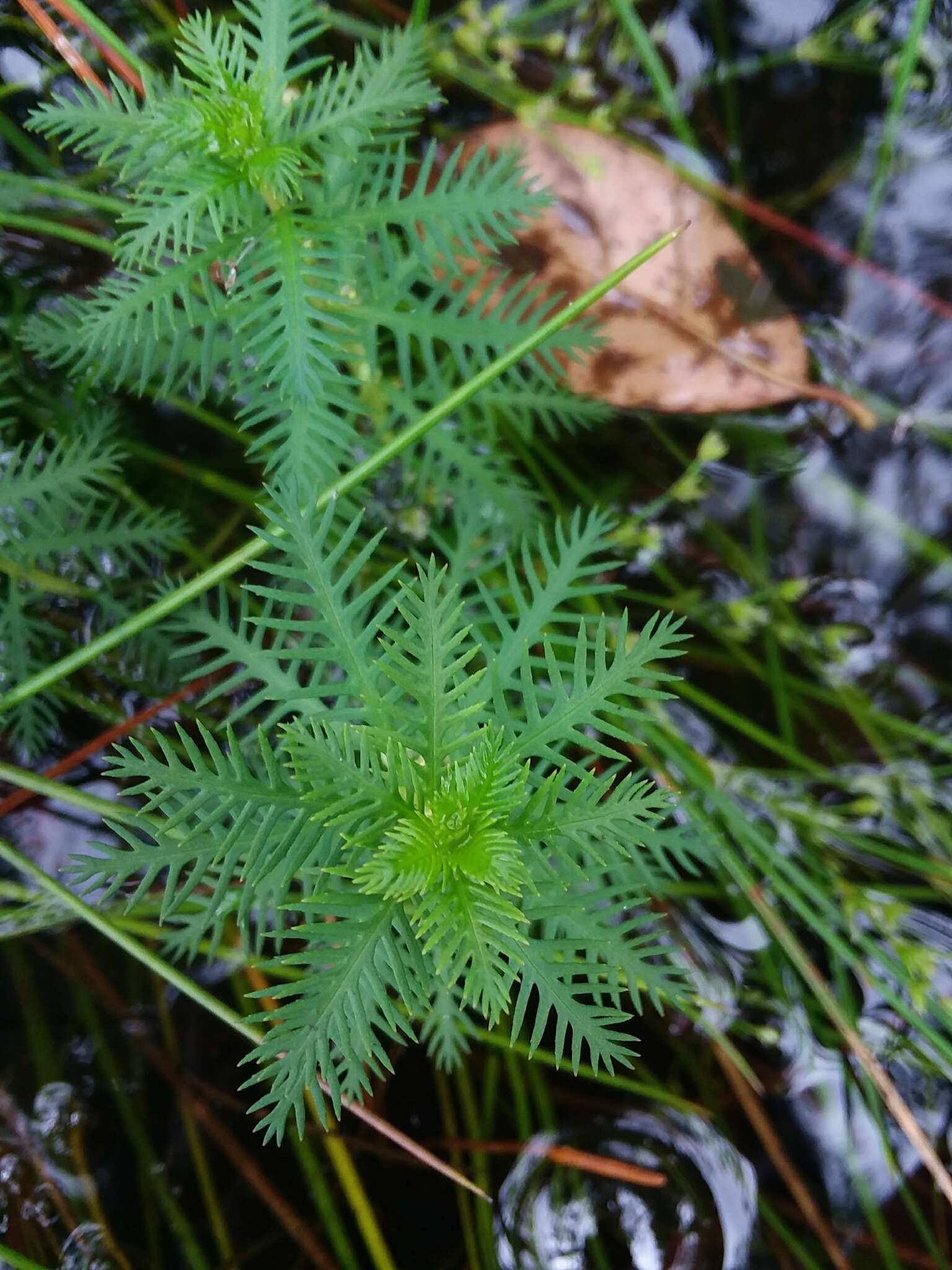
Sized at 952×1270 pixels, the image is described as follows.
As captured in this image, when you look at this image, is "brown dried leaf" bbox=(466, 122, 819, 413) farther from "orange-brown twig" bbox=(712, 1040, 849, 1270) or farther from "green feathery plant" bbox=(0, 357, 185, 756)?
"orange-brown twig" bbox=(712, 1040, 849, 1270)

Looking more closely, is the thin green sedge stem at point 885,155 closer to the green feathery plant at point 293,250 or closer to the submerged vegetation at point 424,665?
the submerged vegetation at point 424,665

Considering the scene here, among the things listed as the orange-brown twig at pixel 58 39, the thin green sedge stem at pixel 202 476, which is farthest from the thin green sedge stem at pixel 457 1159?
the orange-brown twig at pixel 58 39

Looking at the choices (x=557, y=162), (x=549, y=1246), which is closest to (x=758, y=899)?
(x=549, y=1246)

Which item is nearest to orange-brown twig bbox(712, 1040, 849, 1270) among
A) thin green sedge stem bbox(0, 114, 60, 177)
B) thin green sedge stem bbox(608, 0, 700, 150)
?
thin green sedge stem bbox(608, 0, 700, 150)

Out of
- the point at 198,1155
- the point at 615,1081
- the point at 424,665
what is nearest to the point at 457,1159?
the point at 615,1081

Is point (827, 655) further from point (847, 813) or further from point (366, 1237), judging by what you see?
point (366, 1237)

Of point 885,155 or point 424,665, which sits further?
point 885,155

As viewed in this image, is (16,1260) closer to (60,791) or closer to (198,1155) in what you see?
(198,1155)
